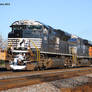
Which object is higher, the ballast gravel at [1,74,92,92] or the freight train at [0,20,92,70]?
the freight train at [0,20,92,70]

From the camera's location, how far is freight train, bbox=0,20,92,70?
40.2ft

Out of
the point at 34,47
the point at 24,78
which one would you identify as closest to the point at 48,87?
the point at 24,78

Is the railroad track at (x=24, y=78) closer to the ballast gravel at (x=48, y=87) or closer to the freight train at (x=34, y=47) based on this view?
A: the ballast gravel at (x=48, y=87)

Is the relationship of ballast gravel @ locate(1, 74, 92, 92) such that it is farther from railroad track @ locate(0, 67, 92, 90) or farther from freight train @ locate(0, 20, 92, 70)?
freight train @ locate(0, 20, 92, 70)

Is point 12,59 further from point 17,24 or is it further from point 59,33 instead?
point 59,33

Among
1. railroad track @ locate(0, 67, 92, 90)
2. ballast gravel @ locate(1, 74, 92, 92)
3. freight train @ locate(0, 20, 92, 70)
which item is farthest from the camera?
freight train @ locate(0, 20, 92, 70)

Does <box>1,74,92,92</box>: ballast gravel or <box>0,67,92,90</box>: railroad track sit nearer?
<box>1,74,92,92</box>: ballast gravel

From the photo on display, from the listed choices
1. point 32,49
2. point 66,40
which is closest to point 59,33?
point 66,40

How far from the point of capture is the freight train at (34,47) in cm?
1225

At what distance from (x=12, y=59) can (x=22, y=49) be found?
1.03m

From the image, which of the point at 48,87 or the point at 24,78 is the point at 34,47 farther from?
the point at 48,87

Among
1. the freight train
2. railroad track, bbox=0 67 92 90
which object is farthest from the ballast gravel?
the freight train

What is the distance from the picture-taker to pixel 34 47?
1268 centimetres

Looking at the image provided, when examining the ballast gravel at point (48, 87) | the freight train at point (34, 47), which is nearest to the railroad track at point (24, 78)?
the ballast gravel at point (48, 87)
